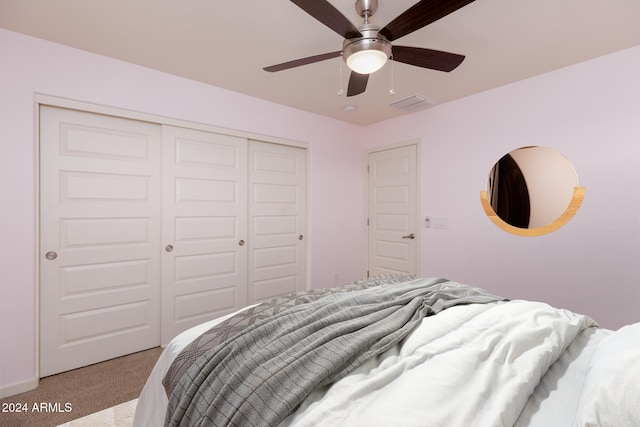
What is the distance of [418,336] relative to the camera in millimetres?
1202

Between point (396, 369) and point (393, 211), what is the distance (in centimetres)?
306

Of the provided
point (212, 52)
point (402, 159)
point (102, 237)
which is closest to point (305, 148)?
point (402, 159)

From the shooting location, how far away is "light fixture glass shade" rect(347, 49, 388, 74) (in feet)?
5.45

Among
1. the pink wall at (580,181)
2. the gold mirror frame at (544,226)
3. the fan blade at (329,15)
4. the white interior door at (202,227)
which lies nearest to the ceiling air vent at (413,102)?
the pink wall at (580,181)

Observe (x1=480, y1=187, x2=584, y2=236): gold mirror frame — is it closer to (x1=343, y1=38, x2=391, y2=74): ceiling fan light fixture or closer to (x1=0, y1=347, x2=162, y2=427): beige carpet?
(x1=343, y1=38, x2=391, y2=74): ceiling fan light fixture

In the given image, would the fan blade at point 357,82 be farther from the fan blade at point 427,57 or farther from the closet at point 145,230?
the closet at point 145,230

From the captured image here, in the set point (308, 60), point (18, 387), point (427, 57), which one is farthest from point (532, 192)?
point (18, 387)

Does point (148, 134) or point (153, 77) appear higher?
point (153, 77)

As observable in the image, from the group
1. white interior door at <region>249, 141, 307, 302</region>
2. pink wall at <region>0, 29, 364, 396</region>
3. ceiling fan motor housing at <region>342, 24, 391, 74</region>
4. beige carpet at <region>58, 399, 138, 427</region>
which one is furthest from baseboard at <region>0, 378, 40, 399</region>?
ceiling fan motor housing at <region>342, 24, 391, 74</region>

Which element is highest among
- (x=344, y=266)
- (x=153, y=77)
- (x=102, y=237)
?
(x=153, y=77)

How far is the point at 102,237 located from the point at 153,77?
1.45 m

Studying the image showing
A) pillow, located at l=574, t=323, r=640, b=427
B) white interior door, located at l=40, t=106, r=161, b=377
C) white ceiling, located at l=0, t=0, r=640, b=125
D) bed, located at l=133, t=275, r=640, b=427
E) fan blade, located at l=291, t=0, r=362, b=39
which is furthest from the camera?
white interior door, located at l=40, t=106, r=161, b=377

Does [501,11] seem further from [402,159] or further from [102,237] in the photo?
[102,237]

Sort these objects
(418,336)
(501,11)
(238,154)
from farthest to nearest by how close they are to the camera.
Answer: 1. (238,154)
2. (501,11)
3. (418,336)
